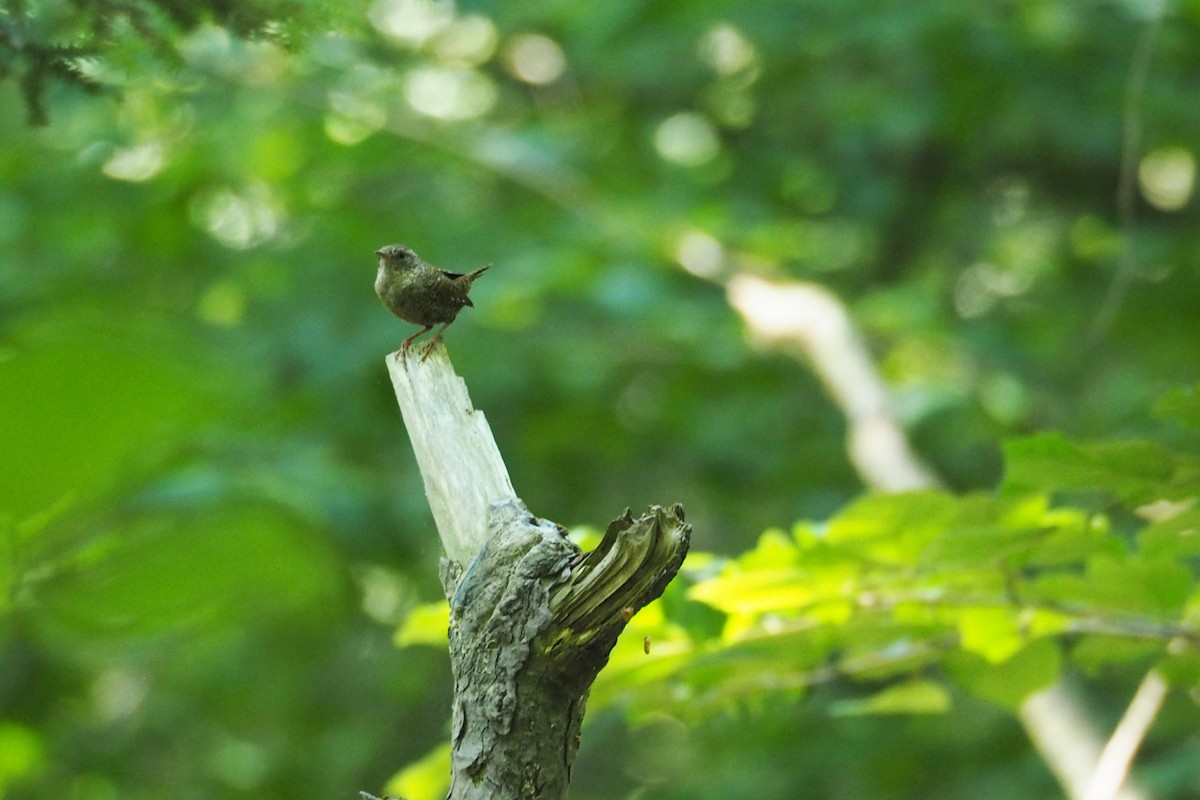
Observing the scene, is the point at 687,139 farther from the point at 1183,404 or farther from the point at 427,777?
the point at 1183,404

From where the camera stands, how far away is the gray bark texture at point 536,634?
124cm

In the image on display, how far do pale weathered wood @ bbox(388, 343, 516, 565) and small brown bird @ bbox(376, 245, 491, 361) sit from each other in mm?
349

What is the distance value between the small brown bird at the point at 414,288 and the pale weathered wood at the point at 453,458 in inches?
13.8

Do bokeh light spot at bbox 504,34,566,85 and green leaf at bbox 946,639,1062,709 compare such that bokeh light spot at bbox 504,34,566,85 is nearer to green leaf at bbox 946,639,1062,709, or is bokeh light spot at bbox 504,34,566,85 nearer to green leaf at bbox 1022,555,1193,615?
green leaf at bbox 946,639,1062,709

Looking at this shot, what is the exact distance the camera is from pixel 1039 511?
187 centimetres

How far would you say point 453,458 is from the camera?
158cm

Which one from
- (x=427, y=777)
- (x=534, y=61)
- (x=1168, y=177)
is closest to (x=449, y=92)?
(x=534, y=61)

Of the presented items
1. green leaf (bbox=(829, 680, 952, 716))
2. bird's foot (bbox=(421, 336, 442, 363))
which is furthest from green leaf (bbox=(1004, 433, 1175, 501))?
bird's foot (bbox=(421, 336, 442, 363))

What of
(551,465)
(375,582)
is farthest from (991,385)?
(375,582)

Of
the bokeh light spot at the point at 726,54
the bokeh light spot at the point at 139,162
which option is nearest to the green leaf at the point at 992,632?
the bokeh light spot at the point at 139,162

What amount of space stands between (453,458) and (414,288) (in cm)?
57

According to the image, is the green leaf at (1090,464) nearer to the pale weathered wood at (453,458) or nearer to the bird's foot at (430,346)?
the pale weathered wood at (453,458)

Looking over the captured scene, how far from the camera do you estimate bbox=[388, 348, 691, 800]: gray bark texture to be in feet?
4.06

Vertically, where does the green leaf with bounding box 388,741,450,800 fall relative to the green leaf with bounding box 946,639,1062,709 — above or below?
above
